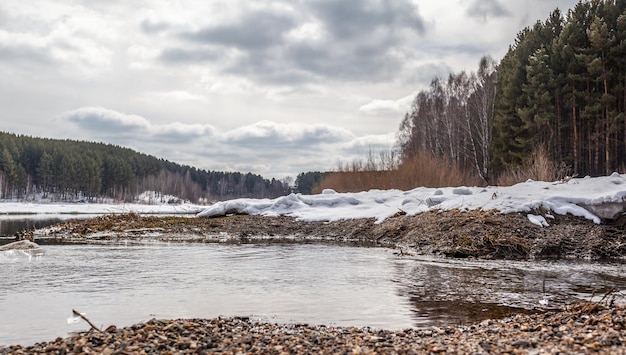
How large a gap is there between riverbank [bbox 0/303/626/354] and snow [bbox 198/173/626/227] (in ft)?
33.2

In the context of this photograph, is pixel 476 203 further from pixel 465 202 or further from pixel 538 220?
pixel 538 220

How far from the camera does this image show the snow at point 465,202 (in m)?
15.1

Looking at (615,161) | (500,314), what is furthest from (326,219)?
(615,161)

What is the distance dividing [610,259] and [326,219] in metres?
11.6

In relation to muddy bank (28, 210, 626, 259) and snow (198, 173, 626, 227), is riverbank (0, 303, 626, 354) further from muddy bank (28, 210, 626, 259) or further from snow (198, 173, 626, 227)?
snow (198, 173, 626, 227)

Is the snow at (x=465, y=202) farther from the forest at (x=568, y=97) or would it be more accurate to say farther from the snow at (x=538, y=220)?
the forest at (x=568, y=97)

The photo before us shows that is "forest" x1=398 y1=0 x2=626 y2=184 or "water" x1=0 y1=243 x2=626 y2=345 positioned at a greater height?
"forest" x1=398 y1=0 x2=626 y2=184

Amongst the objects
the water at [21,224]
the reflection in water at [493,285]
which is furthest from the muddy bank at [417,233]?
the water at [21,224]

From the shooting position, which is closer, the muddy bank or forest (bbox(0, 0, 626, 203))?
the muddy bank

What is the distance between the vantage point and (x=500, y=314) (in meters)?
6.66

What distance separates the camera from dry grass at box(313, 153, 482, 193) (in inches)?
1166

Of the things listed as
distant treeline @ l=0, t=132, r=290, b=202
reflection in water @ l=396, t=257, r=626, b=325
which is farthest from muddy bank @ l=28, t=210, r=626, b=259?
distant treeline @ l=0, t=132, r=290, b=202

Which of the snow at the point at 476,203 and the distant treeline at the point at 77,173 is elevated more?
the distant treeline at the point at 77,173

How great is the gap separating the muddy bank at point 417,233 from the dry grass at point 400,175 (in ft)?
32.6
